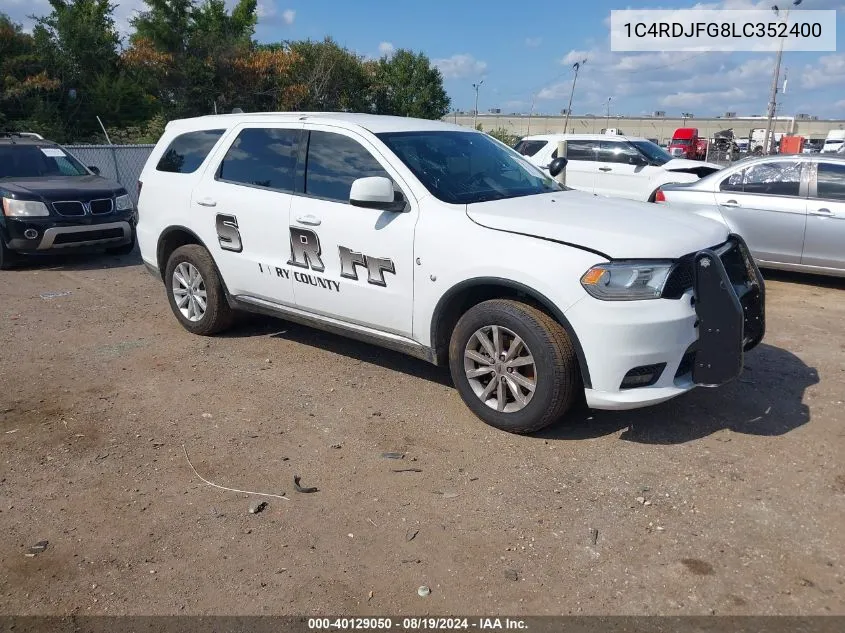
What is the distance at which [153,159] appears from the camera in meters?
6.58

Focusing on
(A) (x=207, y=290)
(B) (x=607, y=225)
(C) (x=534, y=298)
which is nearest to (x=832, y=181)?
(B) (x=607, y=225)

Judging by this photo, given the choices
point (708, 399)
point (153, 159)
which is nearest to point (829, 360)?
point (708, 399)

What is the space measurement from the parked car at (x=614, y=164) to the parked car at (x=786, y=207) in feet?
12.7

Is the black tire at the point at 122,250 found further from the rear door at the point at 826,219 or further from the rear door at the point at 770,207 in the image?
the rear door at the point at 826,219

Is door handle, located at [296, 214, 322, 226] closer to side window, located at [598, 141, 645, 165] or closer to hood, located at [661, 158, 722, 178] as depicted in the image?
hood, located at [661, 158, 722, 178]

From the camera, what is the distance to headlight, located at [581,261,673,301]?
3859 mm

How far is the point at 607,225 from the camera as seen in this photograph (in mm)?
4133

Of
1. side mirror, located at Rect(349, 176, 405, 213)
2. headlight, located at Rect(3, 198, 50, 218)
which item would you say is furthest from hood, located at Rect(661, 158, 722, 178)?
headlight, located at Rect(3, 198, 50, 218)

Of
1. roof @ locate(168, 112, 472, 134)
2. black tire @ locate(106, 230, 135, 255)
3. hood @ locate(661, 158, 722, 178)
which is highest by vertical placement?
roof @ locate(168, 112, 472, 134)

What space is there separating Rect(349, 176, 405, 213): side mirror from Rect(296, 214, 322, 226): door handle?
0.56 metres

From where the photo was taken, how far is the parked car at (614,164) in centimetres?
1267

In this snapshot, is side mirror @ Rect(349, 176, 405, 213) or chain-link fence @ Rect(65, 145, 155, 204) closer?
side mirror @ Rect(349, 176, 405, 213)

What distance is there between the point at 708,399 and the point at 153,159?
202 inches

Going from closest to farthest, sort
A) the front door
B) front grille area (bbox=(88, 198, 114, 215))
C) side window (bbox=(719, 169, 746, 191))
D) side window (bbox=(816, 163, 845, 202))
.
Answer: the front door
side window (bbox=(816, 163, 845, 202))
side window (bbox=(719, 169, 746, 191))
front grille area (bbox=(88, 198, 114, 215))
